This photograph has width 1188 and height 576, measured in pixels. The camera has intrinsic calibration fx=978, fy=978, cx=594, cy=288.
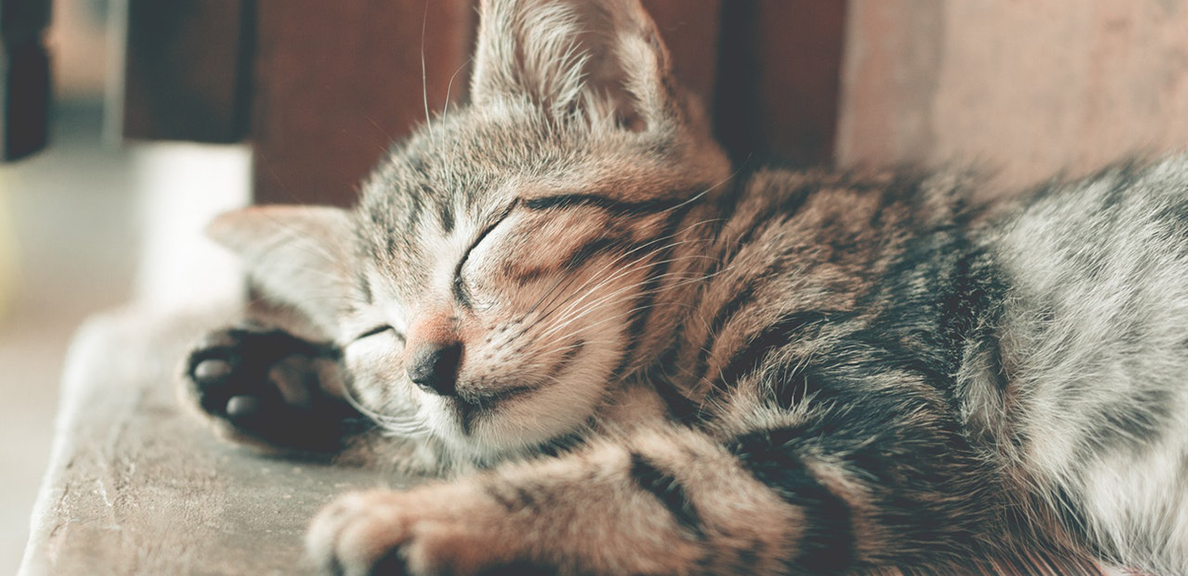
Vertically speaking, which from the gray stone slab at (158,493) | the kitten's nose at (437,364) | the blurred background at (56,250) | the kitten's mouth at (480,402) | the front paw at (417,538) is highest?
the kitten's nose at (437,364)

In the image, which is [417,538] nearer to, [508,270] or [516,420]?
[516,420]

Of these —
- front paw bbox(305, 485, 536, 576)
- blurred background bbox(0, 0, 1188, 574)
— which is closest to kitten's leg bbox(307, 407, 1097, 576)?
front paw bbox(305, 485, 536, 576)

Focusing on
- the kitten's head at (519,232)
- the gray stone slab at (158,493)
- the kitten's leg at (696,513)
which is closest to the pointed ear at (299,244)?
the kitten's head at (519,232)

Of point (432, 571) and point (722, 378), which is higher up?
point (722, 378)

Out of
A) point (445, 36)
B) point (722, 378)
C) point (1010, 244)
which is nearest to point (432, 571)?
point (722, 378)

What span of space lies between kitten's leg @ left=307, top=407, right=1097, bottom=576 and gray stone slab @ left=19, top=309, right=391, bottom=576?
0.48 ft

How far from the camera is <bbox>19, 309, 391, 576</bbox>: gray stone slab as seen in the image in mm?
1014

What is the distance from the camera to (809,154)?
217 centimetres

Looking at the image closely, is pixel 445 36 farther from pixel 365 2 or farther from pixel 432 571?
pixel 432 571

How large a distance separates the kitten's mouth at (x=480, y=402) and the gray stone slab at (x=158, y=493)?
8.8 inches

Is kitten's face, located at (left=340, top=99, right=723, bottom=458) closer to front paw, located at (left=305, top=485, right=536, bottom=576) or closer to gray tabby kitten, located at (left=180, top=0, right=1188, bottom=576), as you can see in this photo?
gray tabby kitten, located at (left=180, top=0, right=1188, bottom=576)

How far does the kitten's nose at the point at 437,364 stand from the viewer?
114cm

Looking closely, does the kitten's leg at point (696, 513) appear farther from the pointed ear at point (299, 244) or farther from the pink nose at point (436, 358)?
the pointed ear at point (299, 244)

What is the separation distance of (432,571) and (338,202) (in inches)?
48.1
